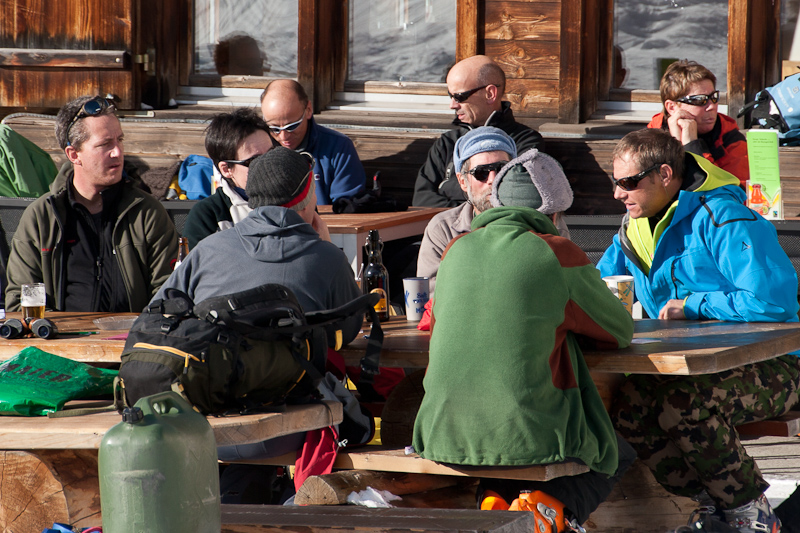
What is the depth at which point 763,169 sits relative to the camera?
5.06 m

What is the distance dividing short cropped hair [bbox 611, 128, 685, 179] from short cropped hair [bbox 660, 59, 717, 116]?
6.49 feet

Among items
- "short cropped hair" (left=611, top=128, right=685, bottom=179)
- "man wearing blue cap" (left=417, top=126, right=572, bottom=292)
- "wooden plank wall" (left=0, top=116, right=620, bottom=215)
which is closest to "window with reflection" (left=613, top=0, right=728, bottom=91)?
"wooden plank wall" (left=0, top=116, right=620, bottom=215)

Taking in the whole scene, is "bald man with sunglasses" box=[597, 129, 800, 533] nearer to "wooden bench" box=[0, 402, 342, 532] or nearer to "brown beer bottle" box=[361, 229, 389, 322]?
"brown beer bottle" box=[361, 229, 389, 322]

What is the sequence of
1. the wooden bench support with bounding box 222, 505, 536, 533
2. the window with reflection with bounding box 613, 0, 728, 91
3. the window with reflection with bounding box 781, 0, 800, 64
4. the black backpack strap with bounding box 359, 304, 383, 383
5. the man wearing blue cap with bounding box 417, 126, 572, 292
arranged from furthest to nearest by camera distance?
the window with reflection with bounding box 613, 0, 728, 91, the window with reflection with bounding box 781, 0, 800, 64, the man wearing blue cap with bounding box 417, 126, 572, 292, the black backpack strap with bounding box 359, 304, 383, 383, the wooden bench support with bounding box 222, 505, 536, 533

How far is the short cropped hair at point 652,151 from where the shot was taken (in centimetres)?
349

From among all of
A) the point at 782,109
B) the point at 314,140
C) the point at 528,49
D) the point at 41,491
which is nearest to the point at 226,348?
the point at 41,491

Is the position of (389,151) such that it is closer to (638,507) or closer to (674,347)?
(638,507)

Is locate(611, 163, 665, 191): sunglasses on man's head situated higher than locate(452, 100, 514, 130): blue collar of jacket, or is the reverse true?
locate(452, 100, 514, 130): blue collar of jacket

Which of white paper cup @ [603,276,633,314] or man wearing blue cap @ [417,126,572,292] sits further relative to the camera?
man wearing blue cap @ [417,126,572,292]

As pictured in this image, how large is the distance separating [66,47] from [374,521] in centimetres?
559

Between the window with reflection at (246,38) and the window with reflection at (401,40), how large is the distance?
0.46 m

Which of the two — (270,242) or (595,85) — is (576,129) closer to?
(595,85)

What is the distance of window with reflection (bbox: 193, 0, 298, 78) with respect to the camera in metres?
7.12

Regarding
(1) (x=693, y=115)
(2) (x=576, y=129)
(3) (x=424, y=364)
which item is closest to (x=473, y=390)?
(3) (x=424, y=364)
